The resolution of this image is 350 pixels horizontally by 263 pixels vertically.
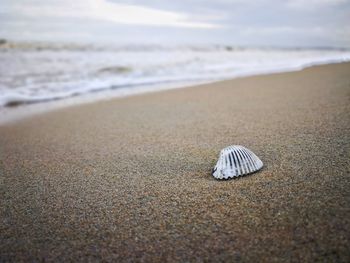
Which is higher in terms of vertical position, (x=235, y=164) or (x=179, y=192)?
(x=235, y=164)

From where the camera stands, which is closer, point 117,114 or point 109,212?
point 109,212

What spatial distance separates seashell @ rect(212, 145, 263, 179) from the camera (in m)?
1.95

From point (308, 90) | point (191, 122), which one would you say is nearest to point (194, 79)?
point (308, 90)

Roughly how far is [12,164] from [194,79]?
6.58m

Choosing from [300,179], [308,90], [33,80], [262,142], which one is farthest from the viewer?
[33,80]

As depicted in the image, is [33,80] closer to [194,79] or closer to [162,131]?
[194,79]

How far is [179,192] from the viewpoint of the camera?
6.20 feet

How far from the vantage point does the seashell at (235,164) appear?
195 cm

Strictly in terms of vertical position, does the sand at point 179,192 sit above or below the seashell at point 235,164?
below

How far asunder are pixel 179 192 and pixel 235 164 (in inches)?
16.1

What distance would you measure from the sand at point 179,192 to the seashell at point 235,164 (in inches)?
2.3

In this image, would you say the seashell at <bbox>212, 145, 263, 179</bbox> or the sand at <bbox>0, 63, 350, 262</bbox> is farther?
the seashell at <bbox>212, 145, 263, 179</bbox>

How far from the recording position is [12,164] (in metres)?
2.62

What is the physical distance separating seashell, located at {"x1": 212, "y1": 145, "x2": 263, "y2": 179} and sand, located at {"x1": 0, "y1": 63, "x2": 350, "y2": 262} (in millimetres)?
58
